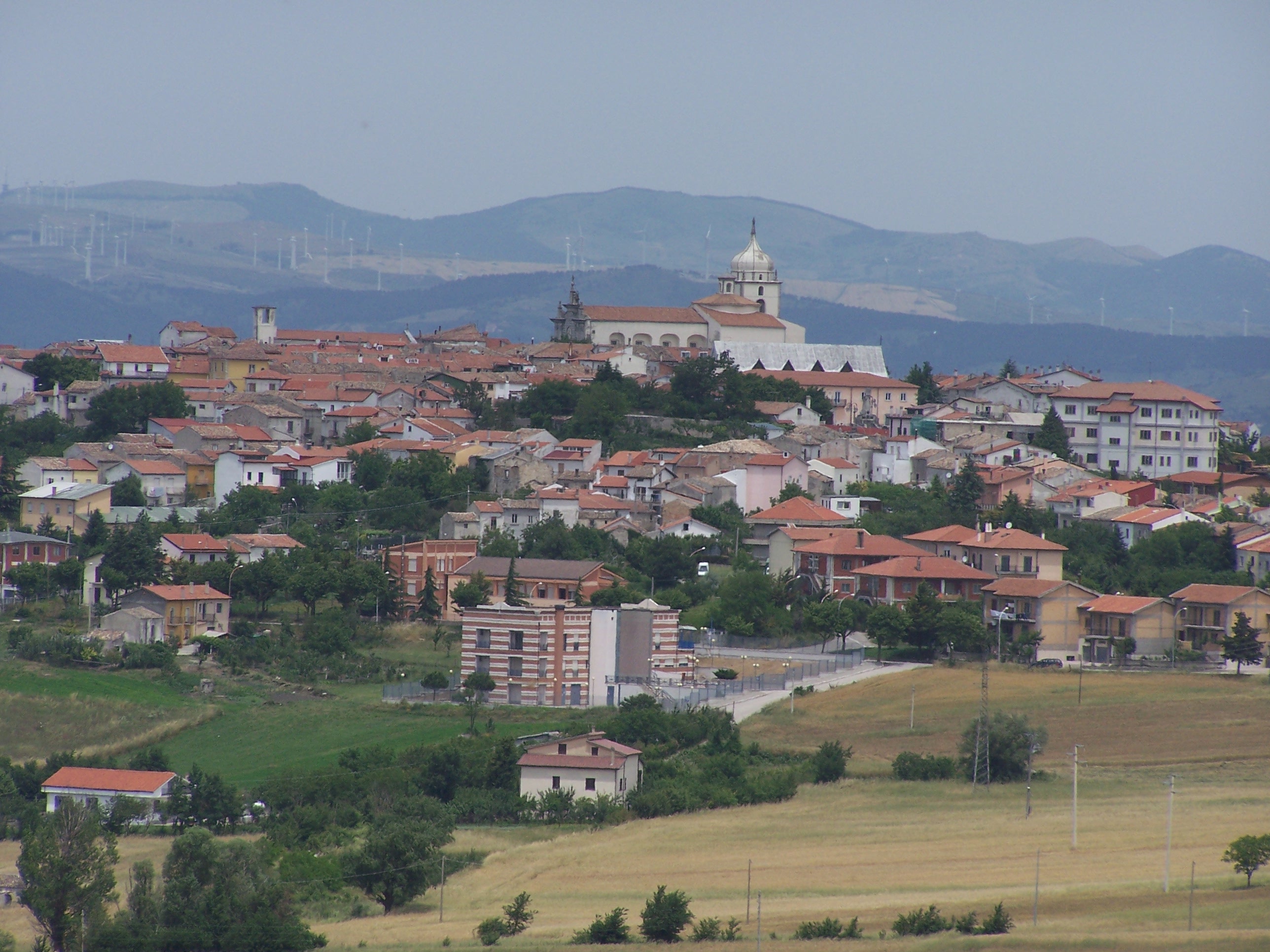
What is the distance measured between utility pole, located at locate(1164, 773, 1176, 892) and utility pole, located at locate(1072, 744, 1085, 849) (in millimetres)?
1277

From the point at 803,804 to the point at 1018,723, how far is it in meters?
4.56

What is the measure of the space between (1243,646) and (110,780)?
22.6 meters

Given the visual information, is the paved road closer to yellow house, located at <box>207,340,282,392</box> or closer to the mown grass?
the mown grass

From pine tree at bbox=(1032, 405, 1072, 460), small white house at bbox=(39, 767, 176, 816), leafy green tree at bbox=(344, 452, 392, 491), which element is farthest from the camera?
pine tree at bbox=(1032, 405, 1072, 460)

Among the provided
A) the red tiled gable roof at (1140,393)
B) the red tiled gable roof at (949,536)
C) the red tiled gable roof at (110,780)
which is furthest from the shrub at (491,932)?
the red tiled gable roof at (1140,393)

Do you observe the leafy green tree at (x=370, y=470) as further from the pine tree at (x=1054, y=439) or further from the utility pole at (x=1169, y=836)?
the utility pole at (x=1169, y=836)

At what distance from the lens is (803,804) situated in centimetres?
3158

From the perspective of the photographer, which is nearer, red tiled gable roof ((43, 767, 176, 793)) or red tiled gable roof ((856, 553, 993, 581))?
A: red tiled gable roof ((43, 767, 176, 793))

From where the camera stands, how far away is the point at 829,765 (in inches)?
1307

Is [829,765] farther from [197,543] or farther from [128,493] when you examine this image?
[128,493]

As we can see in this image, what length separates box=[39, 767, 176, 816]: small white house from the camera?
33062 mm

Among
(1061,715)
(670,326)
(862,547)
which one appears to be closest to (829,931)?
(1061,715)

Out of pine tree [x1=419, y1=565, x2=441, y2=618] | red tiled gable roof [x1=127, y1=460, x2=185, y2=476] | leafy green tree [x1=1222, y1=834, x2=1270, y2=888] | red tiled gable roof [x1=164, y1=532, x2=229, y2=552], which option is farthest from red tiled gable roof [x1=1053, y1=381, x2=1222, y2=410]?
leafy green tree [x1=1222, y1=834, x2=1270, y2=888]

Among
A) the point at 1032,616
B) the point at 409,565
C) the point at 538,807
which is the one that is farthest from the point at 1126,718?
the point at 409,565
